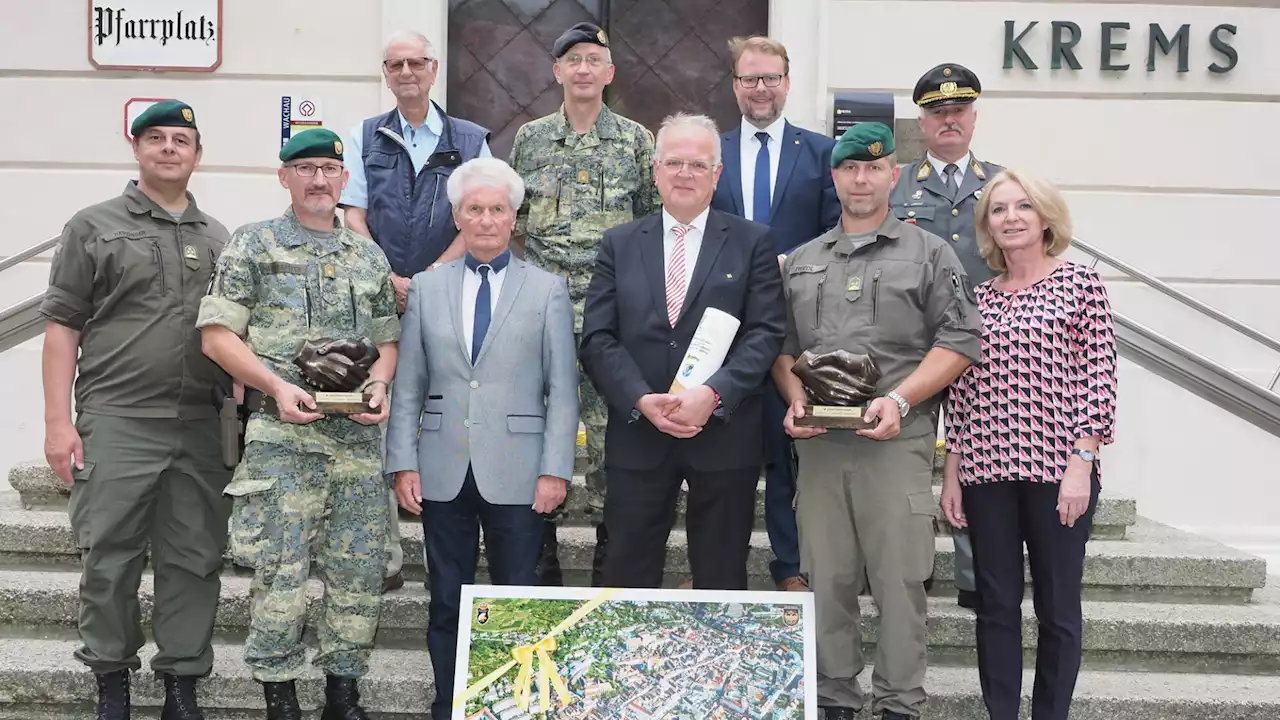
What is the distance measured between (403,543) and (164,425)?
1.19 metres

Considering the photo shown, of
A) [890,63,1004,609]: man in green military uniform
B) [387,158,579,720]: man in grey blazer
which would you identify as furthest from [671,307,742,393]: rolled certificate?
[890,63,1004,609]: man in green military uniform

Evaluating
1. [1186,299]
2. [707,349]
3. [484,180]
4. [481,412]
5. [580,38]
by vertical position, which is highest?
[580,38]

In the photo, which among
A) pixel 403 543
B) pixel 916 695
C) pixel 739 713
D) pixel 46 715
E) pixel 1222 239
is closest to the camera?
pixel 739 713

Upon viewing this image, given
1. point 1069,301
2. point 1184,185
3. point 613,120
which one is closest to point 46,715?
point 613,120

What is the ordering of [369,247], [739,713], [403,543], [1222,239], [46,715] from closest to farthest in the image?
[739,713]
[369,247]
[46,715]
[403,543]
[1222,239]

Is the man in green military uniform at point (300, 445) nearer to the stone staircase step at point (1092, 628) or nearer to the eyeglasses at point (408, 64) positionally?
the stone staircase step at point (1092, 628)

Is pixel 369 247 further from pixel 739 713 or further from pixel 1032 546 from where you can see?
pixel 1032 546

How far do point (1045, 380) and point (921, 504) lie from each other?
554mm

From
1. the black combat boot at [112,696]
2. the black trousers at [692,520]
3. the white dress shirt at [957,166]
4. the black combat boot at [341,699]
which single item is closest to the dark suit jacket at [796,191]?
the white dress shirt at [957,166]

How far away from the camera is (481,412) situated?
355cm

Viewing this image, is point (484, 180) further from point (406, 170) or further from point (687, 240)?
point (406, 170)

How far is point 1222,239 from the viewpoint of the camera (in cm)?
657

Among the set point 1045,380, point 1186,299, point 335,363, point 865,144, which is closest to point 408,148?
point 335,363

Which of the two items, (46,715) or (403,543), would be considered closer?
(46,715)
